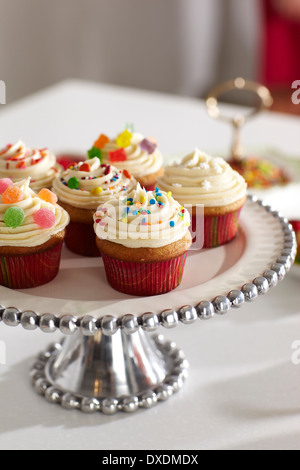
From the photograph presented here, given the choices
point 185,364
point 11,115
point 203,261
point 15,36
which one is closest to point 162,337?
point 185,364

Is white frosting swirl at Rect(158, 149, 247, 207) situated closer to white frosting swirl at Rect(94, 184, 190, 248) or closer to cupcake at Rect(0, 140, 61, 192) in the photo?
white frosting swirl at Rect(94, 184, 190, 248)

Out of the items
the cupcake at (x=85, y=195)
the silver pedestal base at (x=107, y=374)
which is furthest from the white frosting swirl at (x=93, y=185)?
the silver pedestal base at (x=107, y=374)

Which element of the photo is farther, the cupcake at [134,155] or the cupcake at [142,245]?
the cupcake at [134,155]

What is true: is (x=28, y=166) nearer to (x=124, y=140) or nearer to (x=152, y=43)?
(x=124, y=140)

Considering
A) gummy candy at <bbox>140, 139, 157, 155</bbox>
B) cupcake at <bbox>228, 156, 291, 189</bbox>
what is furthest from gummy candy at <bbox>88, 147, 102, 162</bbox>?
cupcake at <bbox>228, 156, 291, 189</bbox>

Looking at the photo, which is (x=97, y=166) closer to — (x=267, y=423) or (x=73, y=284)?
(x=73, y=284)

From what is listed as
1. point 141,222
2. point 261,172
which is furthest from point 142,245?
point 261,172

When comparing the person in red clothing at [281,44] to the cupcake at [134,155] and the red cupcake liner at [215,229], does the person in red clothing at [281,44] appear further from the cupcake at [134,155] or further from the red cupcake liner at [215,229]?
the red cupcake liner at [215,229]
